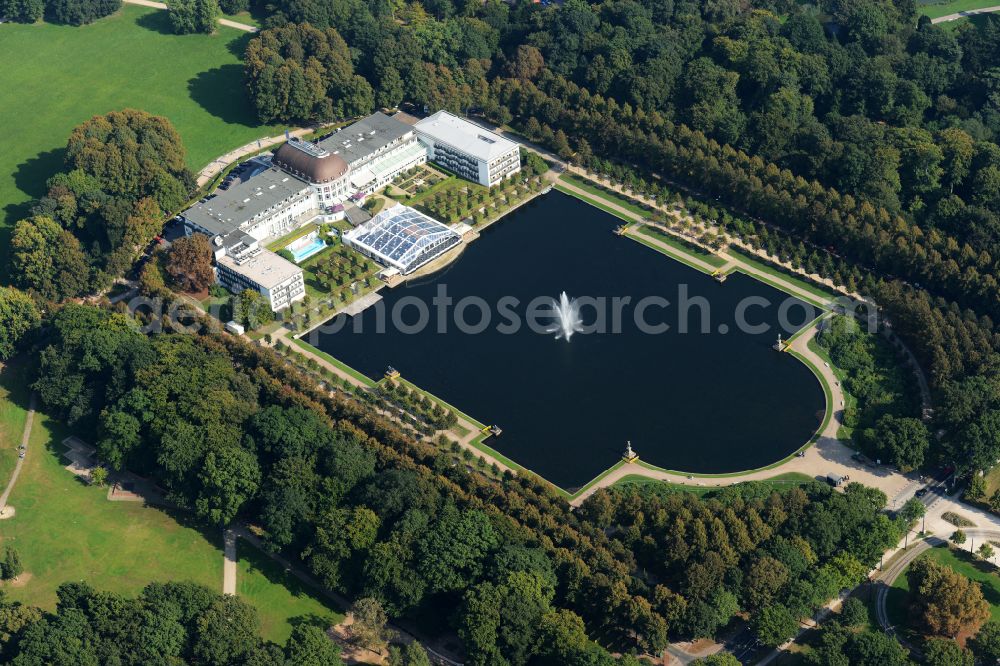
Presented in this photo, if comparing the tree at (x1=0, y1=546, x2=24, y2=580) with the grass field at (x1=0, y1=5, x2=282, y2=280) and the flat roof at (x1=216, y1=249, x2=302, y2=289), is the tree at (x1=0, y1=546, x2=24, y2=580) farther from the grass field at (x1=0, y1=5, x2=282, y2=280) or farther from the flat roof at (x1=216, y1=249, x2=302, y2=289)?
the grass field at (x1=0, y1=5, x2=282, y2=280)

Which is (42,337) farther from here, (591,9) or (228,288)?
(591,9)

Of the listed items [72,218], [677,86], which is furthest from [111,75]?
[677,86]

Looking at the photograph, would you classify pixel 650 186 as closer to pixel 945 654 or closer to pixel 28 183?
pixel 945 654

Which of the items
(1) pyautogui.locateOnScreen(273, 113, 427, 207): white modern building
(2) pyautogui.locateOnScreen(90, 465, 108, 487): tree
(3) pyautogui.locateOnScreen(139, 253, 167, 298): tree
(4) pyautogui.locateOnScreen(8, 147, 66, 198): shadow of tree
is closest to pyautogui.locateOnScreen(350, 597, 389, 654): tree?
(2) pyautogui.locateOnScreen(90, 465, 108, 487): tree

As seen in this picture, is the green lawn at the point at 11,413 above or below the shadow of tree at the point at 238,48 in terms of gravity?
below

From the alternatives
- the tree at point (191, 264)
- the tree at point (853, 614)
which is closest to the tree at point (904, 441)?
the tree at point (853, 614)

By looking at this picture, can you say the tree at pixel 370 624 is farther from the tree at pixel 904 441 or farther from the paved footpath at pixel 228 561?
the tree at pixel 904 441

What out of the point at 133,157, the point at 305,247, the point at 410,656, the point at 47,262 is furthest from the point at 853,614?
the point at 133,157
